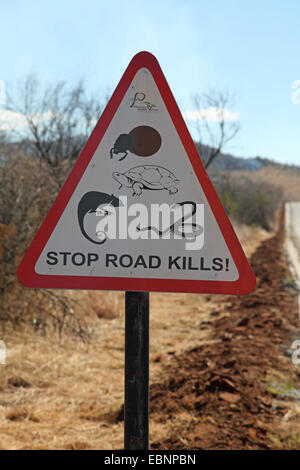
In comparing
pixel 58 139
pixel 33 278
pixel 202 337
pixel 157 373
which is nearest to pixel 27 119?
pixel 58 139

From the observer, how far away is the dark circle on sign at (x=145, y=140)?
1.72m

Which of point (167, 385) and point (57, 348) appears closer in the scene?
point (167, 385)

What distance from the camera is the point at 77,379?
438 centimetres

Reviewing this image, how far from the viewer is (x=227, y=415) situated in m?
3.43

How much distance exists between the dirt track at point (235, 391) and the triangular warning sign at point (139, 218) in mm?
1780

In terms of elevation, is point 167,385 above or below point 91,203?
below

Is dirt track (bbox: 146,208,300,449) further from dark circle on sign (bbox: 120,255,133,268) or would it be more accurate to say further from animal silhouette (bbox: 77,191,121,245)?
animal silhouette (bbox: 77,191,121,245)

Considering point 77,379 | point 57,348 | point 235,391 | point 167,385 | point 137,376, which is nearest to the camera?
point 137,376

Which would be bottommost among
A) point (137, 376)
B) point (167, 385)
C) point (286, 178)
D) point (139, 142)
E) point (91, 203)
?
point (137, 376)

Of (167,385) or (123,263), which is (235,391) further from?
(123,263)

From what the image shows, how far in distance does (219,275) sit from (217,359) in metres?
3.26

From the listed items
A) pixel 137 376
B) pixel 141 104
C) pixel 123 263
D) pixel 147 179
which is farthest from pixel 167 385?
pixel 141 104

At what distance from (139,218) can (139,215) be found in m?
0.01

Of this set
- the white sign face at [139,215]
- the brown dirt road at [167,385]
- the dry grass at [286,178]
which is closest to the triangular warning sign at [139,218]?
the white sign face at [139,215]
